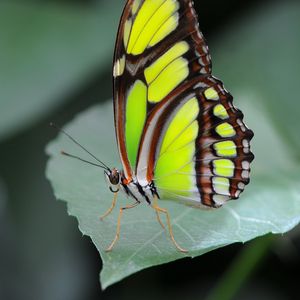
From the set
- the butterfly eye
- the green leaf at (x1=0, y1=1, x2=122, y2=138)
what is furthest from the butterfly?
the green leaf at (x1=0, y1=1, x2=122, y2=138)

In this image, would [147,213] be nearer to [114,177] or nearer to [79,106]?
[114,177]

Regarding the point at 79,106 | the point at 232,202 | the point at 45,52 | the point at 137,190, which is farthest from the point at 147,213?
the point at 45,52

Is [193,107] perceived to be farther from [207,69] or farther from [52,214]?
[52,214]

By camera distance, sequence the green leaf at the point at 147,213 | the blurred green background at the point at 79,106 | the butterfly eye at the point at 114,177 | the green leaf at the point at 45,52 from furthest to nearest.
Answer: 1. the green leaf at the point at 45,52
2. the blurred green background at the point at 79,106
3. the butterfly eye at the point at 114,177
4. the green leaf at the point at 147,213

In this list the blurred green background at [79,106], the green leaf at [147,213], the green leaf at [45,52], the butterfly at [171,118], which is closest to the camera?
the green leaf at [147,213]

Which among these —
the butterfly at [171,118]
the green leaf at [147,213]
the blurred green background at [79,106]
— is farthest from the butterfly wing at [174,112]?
the blurred green background at [79,106]

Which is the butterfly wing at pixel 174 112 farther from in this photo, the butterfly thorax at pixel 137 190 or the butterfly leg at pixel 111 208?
the butterfly leg at pixel 111 208
